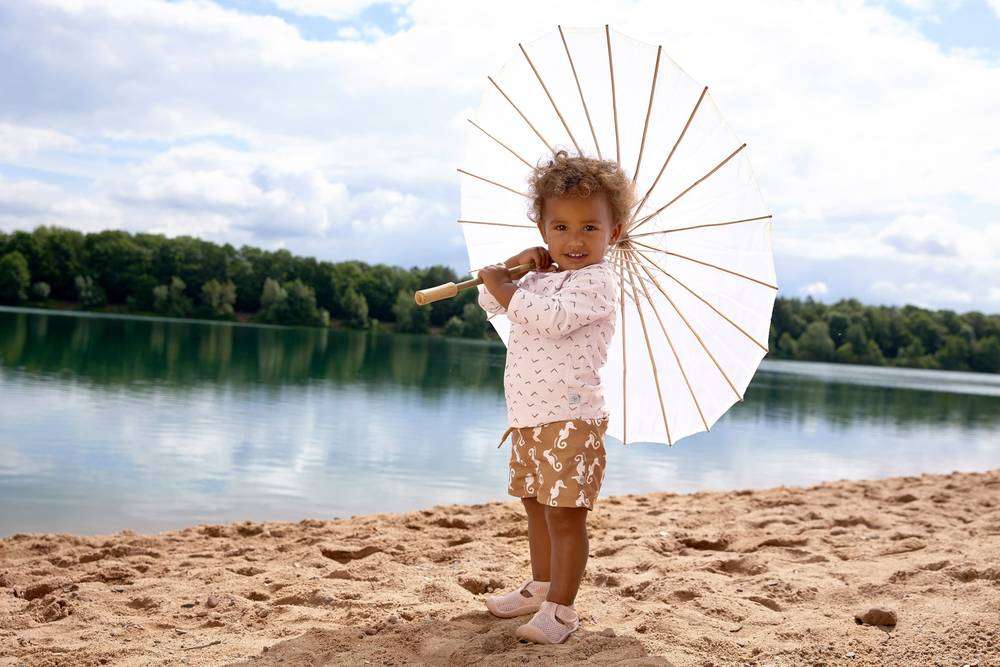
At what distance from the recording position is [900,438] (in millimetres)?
15820

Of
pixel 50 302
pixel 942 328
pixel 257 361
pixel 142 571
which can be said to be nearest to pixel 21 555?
pixel 142 571

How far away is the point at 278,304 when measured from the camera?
71.6 m

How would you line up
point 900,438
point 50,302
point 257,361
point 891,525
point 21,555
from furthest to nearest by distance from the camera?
point 50,302
point 257,361
point 900,438
point 891,525
point 21,555

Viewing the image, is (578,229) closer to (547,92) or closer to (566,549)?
(547,92)

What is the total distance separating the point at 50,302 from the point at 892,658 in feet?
249

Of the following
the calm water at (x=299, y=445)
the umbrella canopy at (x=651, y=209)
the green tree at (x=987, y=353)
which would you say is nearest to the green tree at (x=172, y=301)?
the calm water at (x=299, y=445)

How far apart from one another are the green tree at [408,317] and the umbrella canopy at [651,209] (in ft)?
218

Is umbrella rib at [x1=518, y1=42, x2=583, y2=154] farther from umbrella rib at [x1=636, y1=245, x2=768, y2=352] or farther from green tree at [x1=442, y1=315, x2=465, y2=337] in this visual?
green tree at [x1=442, y1=315, x2=465, y2=337]

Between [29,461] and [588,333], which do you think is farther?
[29,461]

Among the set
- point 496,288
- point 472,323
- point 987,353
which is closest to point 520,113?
point 496,288

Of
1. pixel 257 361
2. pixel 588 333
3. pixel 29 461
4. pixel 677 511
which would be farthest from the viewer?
pixel 257 361

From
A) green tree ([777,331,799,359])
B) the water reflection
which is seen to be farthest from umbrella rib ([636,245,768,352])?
green tree ([777,331,799,359])

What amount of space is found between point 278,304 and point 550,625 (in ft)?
234

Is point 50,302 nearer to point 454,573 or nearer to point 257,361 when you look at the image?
point 257,361
